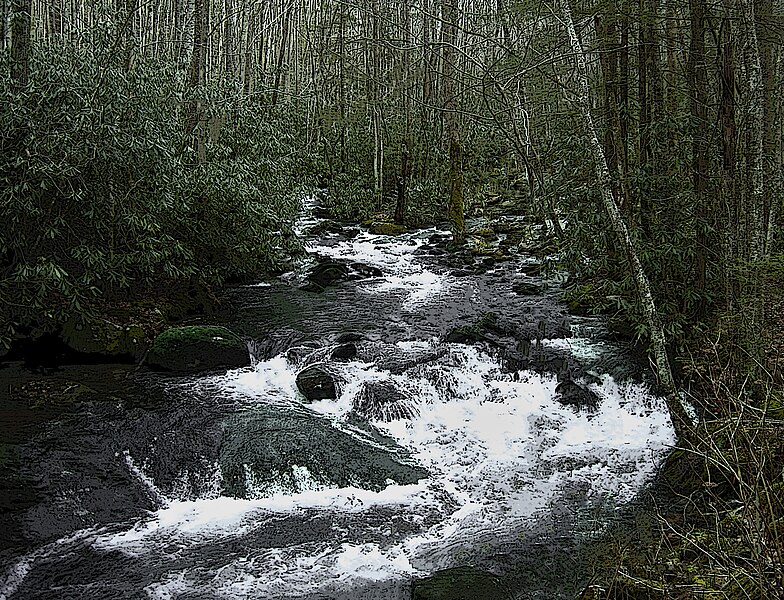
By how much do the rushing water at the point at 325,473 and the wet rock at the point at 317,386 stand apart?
0.14 meters

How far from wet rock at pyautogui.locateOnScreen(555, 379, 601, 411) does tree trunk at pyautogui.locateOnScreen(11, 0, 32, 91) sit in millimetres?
7895

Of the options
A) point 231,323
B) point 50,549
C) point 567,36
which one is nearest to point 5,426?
point 50,549

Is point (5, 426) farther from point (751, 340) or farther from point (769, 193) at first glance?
point (769, 193)

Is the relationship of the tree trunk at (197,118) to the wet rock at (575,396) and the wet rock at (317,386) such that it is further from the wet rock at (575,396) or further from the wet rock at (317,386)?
the wet rock at (575,396)

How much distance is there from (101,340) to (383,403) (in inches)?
166

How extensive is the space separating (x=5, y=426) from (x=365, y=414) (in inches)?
158

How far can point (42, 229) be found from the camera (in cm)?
916

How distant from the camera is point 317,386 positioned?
907cm

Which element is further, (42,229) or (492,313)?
(492,313)

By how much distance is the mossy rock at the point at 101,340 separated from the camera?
997 cm

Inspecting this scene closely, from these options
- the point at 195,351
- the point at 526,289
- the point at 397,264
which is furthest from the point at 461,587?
the point at 397,264

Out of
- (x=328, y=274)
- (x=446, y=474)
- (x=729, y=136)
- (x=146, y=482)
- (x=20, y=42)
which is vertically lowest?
(x=446, y=474)

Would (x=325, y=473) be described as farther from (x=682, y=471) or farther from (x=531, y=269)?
(x=531, y=269)

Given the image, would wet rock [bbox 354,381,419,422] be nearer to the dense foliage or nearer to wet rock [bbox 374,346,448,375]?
wet rock [bbox 374,346,448,375]
